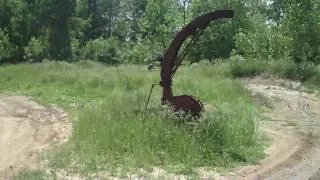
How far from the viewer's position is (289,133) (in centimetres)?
1488

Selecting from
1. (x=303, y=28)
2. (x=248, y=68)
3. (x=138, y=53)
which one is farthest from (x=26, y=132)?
(x=138, y=53)

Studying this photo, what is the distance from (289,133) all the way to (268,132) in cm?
52

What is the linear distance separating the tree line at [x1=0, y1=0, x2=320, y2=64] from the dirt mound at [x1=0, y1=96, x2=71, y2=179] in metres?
15.2

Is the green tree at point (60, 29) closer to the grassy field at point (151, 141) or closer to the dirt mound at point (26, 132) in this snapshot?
the dirt mound at point (26, 132)

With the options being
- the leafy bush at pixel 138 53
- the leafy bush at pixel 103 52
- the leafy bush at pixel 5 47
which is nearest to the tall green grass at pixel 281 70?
the leafy bush at pixel 5 47

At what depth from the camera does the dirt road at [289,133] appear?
10934mm

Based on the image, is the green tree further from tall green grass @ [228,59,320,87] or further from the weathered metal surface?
the weathered metal surface

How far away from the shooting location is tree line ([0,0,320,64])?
4299cm

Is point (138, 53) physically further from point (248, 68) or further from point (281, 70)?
point (281, 70)

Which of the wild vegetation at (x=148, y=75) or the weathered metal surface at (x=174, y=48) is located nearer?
the wild vegetation at (x=148, y=75)

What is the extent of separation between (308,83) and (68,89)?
10507 millimetres

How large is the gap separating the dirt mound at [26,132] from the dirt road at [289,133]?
178 inches

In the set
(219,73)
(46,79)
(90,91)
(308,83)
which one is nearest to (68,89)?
(90,91)

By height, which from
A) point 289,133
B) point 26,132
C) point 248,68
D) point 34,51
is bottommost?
point 26,132
